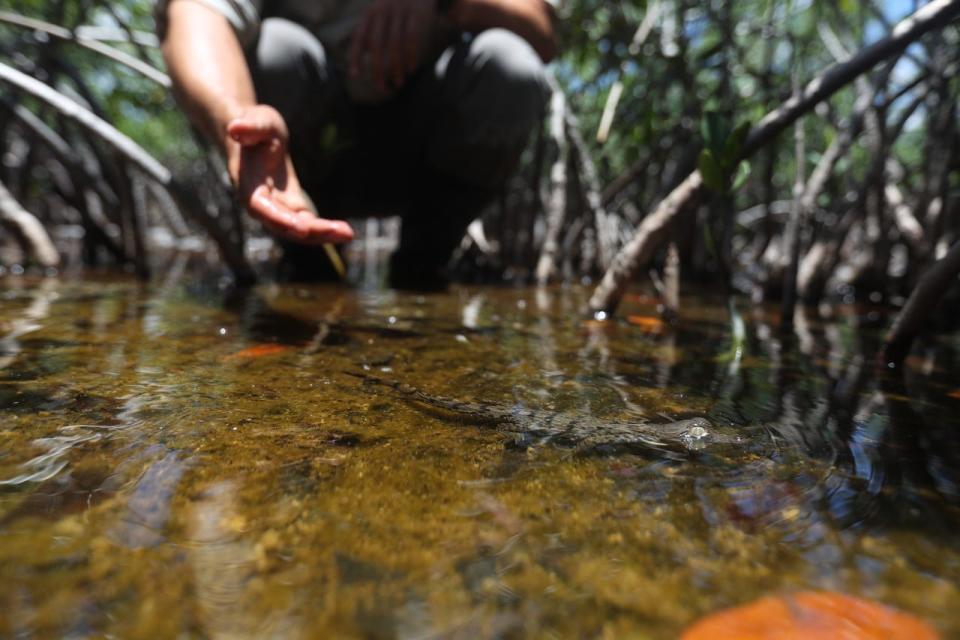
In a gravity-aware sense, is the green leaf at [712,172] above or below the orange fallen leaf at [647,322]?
above

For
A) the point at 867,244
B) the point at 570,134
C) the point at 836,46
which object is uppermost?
the point at 836,46

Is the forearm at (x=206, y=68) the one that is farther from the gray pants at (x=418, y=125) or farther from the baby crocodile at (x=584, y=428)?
the baby crocodile at (x=584, y=428)

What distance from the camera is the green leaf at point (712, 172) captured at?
123cm

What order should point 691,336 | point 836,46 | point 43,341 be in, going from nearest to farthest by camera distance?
point 43,341 → point 691,336 → point 836,46

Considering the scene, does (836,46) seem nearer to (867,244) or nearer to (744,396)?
(867,244)

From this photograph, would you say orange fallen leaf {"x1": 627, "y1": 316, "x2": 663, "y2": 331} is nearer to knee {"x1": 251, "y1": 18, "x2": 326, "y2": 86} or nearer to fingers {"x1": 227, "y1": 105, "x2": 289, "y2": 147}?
fingers {"x1": 227, "y1": 105, "x2": 289, "y2": 147}

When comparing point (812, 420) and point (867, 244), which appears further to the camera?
point (867, 244)

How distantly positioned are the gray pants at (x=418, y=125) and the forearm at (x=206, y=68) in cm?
38

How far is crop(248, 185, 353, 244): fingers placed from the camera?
1062 millimetres

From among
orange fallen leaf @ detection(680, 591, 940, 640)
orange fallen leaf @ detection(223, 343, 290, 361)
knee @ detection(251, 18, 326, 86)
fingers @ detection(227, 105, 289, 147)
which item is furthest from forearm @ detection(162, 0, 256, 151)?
orange fallen leaf @ detection(680, 591, 940, 640)

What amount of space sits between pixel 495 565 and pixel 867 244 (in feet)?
11.1

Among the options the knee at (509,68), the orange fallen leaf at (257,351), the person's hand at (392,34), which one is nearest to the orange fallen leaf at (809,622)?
the orange fallen leaf at (257,351)

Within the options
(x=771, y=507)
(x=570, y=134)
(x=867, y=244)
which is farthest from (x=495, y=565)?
(x=867, y=244)

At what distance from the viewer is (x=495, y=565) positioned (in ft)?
1.29
